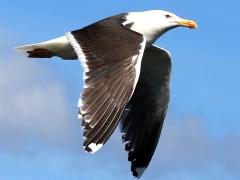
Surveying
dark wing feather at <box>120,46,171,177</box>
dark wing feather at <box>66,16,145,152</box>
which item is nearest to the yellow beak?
dark wing feather at <box>120,46,171,177</box>

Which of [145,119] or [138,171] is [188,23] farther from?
[138,171]

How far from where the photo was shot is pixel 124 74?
17156mm

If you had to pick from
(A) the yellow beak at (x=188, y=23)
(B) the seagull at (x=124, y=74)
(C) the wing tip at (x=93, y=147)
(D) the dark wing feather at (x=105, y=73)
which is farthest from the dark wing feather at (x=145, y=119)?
(C) the wing tip at (x=93, y=147)

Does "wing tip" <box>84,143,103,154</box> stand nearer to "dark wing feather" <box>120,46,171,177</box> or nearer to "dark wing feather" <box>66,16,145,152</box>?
"dark wing feather" <box>66,16,145,152</box>

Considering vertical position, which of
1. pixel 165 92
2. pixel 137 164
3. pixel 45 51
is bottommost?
pixel 137 164

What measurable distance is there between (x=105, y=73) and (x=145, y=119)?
4.38 metres

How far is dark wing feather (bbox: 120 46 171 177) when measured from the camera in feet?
69.8

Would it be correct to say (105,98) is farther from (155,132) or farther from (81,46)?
(155,132)

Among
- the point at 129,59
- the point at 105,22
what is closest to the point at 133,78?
the point at 129,59

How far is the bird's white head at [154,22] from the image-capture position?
1994cm

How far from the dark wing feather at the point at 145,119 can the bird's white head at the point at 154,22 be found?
3.71 ft

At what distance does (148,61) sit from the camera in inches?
828

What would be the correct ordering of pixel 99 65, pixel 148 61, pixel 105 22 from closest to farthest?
pixel 99 65
pixel 105 22
pixel 148 61

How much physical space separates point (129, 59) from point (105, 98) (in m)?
1.00
